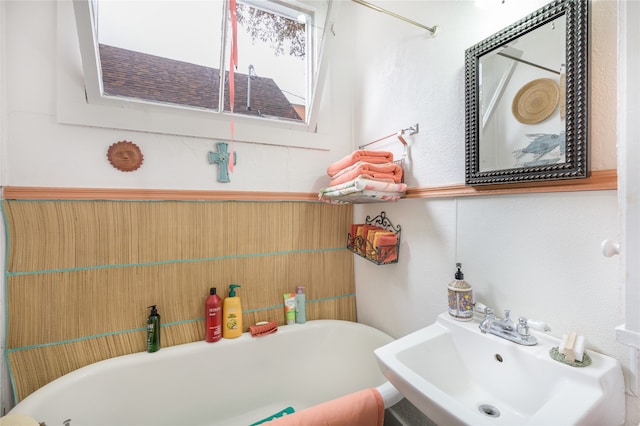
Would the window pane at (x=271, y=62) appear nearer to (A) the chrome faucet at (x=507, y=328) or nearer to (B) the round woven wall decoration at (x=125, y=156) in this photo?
(B) the round woven wall decoration at (x=125, y=156)

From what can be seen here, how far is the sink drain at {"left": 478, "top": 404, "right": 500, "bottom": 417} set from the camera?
0.93 metres

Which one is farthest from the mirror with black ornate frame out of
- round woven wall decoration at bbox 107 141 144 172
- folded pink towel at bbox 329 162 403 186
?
round woven wall decoration at bbox 107 141 144 172

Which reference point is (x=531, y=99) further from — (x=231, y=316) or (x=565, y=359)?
(x=231, y=316)

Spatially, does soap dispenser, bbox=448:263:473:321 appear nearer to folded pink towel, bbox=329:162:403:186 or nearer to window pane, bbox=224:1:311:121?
folded pink towel, bbox=329:162:403:186

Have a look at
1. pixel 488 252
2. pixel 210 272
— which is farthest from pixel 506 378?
pixel 210 272

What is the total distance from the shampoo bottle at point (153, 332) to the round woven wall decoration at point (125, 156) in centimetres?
80

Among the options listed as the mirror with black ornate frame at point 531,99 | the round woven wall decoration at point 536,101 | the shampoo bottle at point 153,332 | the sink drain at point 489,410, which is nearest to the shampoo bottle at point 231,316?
the shampoo bottle at point 153,332

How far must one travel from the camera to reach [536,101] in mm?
974

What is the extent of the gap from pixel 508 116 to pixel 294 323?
1.65m

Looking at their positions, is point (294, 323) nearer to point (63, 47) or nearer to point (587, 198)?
point (587, 198)

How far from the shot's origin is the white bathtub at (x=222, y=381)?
127 centimetres

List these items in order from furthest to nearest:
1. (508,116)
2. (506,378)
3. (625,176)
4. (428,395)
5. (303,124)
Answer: (303,124) < (508,116) < (506,378) < (428,395) < (625,176)

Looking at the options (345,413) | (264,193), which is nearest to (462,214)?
(345,413)

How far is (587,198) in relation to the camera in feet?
2.86
